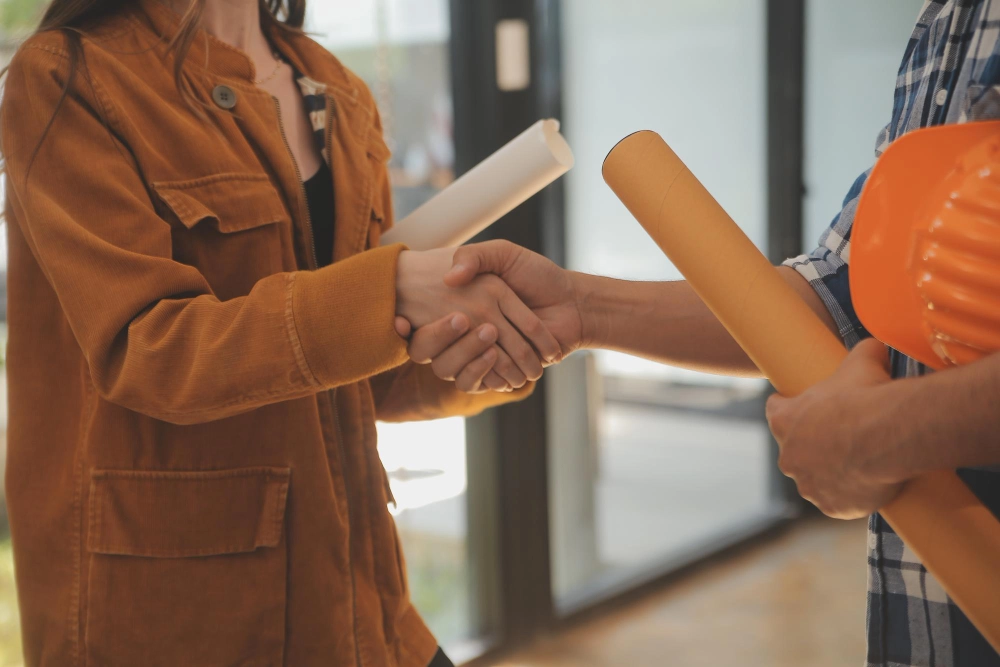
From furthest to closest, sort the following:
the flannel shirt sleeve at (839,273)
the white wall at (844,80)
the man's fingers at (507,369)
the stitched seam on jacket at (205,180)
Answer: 1. the white wall at (844,80)
2. the man's fingers at (507,369)
3. the flannel shirt sleeve at (839,273)
4. the stitched seam on jacket at (205,180)

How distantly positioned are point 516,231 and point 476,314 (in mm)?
1413

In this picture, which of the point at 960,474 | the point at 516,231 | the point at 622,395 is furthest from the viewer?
the point at 622,395

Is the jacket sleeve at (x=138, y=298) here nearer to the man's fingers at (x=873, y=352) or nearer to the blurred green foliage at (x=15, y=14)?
the man's fingers at (x=873, y=352)

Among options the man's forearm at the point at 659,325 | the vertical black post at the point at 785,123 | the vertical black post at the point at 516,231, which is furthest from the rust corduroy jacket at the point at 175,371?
the vertical black post at the point at 785,123

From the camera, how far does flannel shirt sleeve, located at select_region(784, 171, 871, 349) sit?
3.48ft

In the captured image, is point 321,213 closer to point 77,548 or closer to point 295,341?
point 295,341

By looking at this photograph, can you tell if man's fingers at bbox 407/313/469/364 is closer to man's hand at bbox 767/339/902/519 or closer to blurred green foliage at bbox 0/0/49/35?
man's hand at bbox 767/339/902/519

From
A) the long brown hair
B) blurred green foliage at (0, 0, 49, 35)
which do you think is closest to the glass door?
blurred green foliage at (0, 0, 49, 35)

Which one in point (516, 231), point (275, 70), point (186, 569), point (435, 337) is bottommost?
point (186, 569)

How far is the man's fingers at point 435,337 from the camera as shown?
1044 mm

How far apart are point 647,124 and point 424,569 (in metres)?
1.66

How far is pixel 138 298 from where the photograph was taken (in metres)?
0.90

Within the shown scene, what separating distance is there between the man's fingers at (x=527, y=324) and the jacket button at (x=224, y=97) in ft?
1.32

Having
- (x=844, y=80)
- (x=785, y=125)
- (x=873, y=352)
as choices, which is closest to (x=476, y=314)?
(x=873, y=352)
